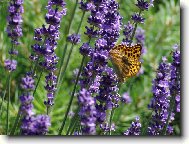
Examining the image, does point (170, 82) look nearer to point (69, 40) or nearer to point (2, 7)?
point (69, 40)

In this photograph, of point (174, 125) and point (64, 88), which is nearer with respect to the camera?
point (174, 125)

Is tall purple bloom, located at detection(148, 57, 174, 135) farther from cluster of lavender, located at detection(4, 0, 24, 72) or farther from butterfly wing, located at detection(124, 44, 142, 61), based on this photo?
cluster of lavender, located at detection(4, 0, 24, 72)

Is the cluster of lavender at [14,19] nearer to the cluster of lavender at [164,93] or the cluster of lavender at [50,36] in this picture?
the cluster of lavender at [50,36]

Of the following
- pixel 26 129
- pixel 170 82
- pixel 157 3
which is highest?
pixel 157 3

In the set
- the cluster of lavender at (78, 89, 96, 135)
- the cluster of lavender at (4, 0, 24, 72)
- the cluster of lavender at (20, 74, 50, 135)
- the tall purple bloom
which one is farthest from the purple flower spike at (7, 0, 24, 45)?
the tall purple bloom

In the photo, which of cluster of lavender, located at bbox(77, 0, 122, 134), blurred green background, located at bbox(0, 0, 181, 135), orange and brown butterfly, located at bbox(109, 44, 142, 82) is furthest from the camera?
blurred green background, located at bbox(0, 0, 181, 135)

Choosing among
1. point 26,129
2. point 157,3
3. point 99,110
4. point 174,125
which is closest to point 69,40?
point 99,110
